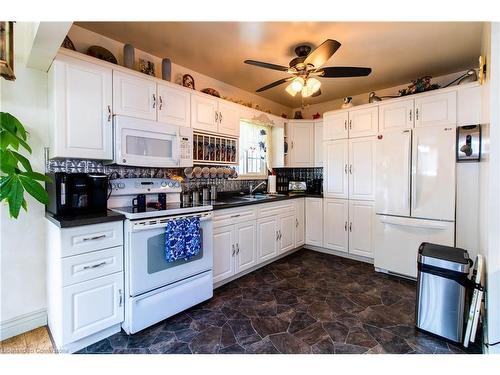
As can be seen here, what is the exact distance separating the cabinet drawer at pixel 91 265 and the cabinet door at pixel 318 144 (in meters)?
3.29

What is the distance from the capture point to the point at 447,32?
2.25 m

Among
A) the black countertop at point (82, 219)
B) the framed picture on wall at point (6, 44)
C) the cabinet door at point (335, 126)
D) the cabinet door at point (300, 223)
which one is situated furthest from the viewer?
the cabinet door at point (300, 223)

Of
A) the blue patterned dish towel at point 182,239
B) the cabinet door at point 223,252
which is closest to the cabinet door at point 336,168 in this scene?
the cabinet door at point 223,252

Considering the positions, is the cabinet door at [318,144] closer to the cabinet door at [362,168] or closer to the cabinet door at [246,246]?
the cabinet door at [362,168]

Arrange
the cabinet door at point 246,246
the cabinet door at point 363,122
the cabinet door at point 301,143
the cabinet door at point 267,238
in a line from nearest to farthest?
the cabinet door at point 246,246, the cabinet door at point 267,238, the cabinet door at point 363,122, the cabinet door at point 301,143

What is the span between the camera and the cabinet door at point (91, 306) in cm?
165

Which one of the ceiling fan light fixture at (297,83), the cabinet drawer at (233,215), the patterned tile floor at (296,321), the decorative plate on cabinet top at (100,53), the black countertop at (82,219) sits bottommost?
the patterned tile floor at (296,321)

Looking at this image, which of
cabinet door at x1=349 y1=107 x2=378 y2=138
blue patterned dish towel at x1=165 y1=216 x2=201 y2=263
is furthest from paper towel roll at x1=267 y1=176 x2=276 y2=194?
blue patterned dish towel at x1=165 y1=216 x2=201 y2=263

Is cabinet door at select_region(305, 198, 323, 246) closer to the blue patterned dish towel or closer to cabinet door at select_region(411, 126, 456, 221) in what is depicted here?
cabinet door at select_region(411, 126, 456, 221)

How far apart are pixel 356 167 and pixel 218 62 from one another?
2.35 metres

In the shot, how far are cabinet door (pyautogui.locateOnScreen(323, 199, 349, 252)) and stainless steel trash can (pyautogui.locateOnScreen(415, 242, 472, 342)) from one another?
160cm

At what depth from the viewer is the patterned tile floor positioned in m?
1.77
